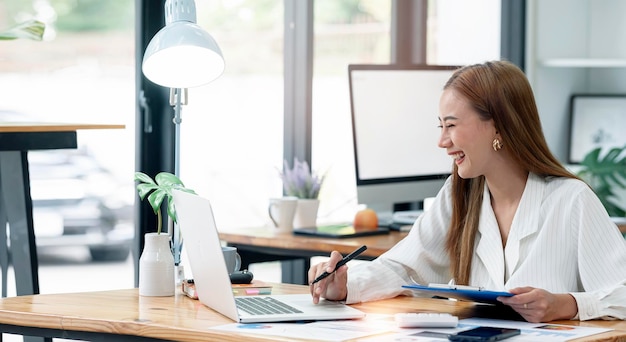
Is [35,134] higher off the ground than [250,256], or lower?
higher

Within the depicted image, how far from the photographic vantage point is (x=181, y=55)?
8.46 feet

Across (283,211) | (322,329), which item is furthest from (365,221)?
(322,329)

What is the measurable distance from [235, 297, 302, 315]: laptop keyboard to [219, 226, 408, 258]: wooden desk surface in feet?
3.39

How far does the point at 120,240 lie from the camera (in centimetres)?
365

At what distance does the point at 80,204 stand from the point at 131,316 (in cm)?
137

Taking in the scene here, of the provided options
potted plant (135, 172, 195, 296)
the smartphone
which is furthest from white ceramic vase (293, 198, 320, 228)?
the smartphone

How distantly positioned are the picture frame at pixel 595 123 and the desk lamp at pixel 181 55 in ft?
10.7

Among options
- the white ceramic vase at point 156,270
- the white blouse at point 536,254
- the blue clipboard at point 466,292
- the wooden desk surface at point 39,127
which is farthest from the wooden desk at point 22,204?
the blue clipboard at point 466,292

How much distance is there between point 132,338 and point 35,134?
884 mm

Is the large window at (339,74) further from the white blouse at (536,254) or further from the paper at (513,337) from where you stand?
the paper at (513,337)

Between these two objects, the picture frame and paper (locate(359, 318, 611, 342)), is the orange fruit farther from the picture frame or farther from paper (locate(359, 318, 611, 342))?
the picture frame

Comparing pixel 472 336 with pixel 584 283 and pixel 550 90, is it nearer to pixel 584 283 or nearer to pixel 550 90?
pixel 584 283

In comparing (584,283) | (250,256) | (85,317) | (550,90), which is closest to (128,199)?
(250,256)

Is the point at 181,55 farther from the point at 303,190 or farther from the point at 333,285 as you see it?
the point at 303,190
